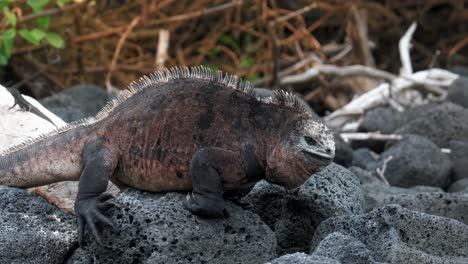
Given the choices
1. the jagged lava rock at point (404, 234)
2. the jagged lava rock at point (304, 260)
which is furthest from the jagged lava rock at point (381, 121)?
the jagged lava rock at point (304, 260)

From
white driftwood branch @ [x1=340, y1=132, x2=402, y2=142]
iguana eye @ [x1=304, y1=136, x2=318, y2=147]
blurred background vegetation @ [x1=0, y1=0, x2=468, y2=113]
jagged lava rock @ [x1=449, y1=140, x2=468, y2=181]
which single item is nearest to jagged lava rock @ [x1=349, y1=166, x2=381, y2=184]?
jagged lava rock @ [x1=449, y1=140, x2=468, y2=181]

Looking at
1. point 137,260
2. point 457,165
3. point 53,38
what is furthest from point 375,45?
point 137,260

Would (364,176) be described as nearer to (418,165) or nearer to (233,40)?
(418,165)

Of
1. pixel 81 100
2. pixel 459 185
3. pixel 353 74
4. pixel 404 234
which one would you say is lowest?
pixel 81 100

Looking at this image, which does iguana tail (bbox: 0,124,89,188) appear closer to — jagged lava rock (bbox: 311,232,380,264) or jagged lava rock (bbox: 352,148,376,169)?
jagged lava rock (bbox: 311,232,380,264)

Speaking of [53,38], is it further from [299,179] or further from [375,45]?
[375,45]

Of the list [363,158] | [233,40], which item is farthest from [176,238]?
[233,40]

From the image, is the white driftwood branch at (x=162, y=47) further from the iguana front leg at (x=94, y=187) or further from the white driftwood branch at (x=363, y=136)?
the iguana front leg at (x=94, y=187)
